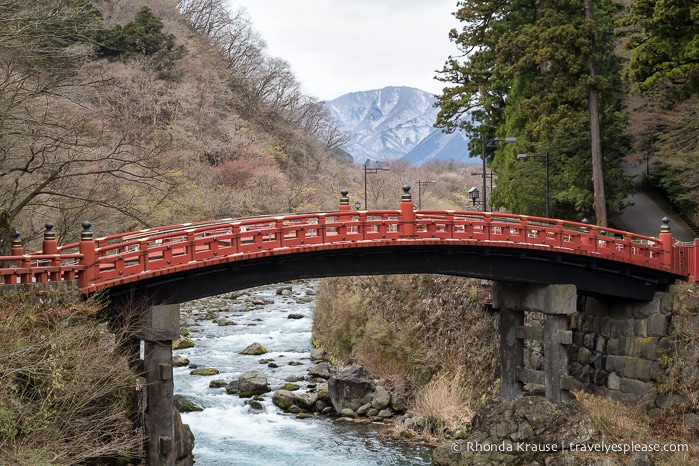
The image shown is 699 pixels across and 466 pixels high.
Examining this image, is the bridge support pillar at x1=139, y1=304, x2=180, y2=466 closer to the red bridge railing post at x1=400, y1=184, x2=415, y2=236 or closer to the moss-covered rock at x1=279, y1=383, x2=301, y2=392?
the red bridge railing post at x1=400, y1=184, x2=415, y2=236

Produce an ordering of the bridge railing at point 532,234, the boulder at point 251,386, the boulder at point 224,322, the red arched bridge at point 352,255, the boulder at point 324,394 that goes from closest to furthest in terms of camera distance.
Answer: the red arched bridge at point 352,255 → the bridge railing at point 532,234 → the boulder at point 324,394 → the boulder at point 251,386 → the boulder at point 224,322

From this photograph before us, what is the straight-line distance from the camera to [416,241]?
26.0m

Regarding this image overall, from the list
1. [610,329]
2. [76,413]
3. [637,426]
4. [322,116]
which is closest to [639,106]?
[610,329]

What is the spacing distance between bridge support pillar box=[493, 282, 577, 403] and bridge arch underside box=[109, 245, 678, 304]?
2.63 ft

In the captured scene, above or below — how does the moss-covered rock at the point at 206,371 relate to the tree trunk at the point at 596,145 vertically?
below

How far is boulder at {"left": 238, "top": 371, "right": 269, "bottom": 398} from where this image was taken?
34.3 m

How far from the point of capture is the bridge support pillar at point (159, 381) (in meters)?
21.9

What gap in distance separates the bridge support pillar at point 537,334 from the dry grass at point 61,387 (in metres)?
15.1

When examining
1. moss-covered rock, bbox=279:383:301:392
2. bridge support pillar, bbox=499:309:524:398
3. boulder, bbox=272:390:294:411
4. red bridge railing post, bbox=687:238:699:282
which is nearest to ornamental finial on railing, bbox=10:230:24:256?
boulder, bbox=272:390:294:411

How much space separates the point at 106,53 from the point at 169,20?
990 inches

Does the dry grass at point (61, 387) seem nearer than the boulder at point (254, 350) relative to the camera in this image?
Yes

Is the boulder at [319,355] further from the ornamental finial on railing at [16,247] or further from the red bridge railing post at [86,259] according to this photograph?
the red bridge railing post at [86,259]

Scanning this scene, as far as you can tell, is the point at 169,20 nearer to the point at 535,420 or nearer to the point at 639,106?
the point at 639,106

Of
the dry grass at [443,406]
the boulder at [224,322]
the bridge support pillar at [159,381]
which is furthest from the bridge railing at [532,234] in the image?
the boulder at [224,322]
